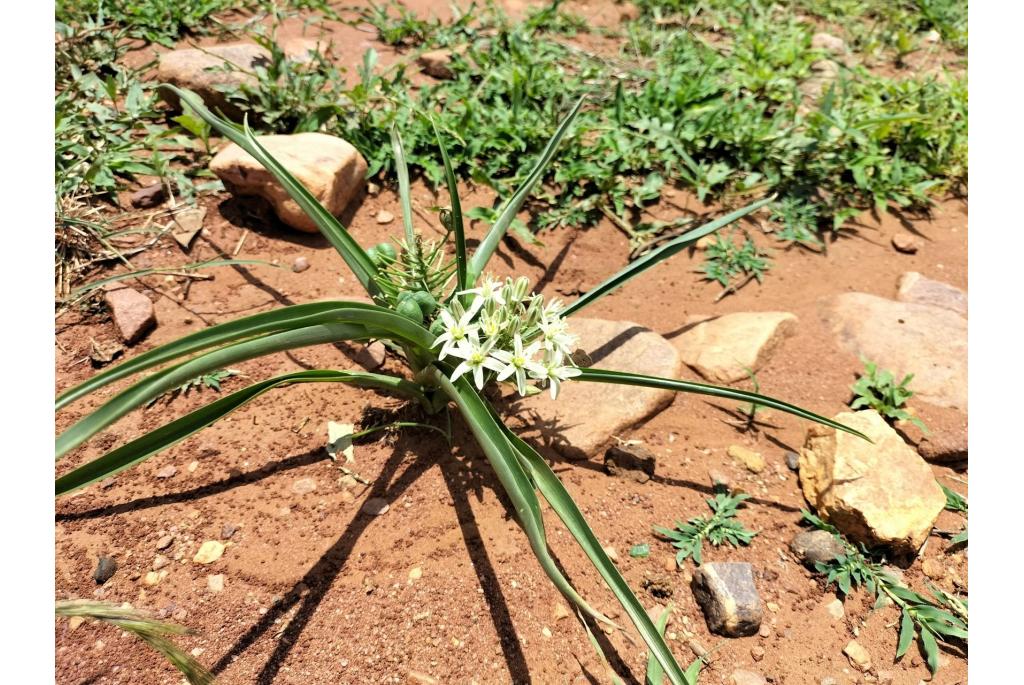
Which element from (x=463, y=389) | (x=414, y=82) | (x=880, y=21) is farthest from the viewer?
(x=880, y=21)

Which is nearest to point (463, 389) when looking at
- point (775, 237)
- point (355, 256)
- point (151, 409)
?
point (355, 256)

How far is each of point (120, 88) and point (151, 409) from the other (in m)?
1.54

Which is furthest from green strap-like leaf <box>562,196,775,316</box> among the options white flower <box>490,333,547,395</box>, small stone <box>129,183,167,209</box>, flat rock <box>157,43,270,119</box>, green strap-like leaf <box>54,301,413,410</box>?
flat rock <box>157,43,270,119</box>

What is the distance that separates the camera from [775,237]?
2783 mm

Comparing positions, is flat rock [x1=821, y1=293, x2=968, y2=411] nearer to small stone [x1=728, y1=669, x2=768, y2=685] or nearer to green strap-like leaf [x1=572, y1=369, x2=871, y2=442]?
green strap-like leaf [x1=572, y1=369, x2=871, y2=442]

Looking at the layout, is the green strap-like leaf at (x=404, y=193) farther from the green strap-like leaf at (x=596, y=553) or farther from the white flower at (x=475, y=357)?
the green strap-like leaf at (x=596, y=553)

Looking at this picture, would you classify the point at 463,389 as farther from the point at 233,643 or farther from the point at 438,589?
the point at 233,643

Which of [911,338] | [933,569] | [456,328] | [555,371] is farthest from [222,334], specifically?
[911,338]

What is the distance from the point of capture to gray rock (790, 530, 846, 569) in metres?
1.81

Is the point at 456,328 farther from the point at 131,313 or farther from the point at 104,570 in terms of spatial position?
the point at 131,313

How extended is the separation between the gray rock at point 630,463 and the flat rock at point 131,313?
142 centimetres

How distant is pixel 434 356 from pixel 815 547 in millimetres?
1112

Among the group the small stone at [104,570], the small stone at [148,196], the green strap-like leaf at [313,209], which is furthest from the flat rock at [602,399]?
the small stone at [148,196]

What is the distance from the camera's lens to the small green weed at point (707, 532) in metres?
1.80
